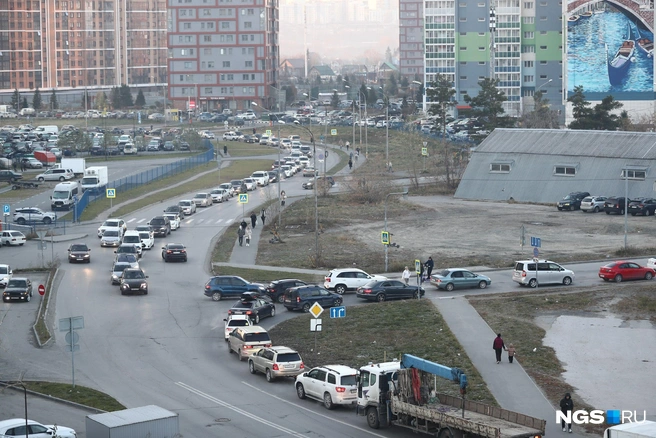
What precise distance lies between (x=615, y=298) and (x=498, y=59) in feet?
329

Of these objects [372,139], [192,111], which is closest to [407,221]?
[372,139]

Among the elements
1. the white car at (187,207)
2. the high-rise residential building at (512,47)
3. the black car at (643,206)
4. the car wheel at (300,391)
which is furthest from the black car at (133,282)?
the high-rise residential building at (512,47)

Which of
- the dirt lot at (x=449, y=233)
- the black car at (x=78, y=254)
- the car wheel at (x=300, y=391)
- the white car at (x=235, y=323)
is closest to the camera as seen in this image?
the car wheel at (x=300, y=391)

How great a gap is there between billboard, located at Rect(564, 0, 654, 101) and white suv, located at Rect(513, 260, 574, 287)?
70251mm

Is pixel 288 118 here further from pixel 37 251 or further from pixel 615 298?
pixel 615 298

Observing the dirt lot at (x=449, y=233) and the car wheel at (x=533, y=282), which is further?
the dirt lot at (x=449, y=233)

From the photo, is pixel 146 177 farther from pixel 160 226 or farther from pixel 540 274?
pixel 540 274

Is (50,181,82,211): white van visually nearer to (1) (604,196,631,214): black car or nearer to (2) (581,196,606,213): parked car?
(2) (581,196,606,213): parked car

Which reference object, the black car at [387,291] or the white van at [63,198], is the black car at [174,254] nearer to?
the black car at [387,291]

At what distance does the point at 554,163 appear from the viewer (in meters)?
72.9

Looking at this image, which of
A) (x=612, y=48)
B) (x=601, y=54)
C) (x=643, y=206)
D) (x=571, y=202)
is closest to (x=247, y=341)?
(x=643, y=206)

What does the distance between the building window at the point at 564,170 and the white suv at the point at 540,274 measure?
29.2 meters

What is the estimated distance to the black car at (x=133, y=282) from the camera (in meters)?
42.7

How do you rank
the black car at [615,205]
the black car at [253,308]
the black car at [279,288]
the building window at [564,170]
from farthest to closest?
the building window at [564,170] → the black car at [615,205] → the black car at [279,288] → the black car at [253,308]
